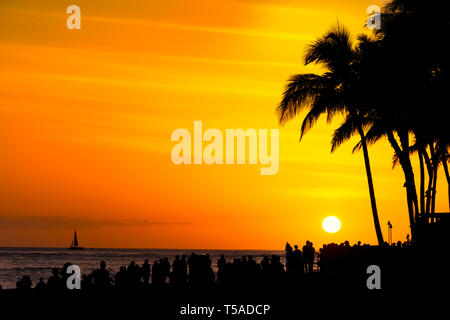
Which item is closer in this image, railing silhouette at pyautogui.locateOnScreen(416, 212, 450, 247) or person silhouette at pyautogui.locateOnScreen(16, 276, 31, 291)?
person silhouette at pyautogui.locateOnScreen(16, 276, 31, 291)

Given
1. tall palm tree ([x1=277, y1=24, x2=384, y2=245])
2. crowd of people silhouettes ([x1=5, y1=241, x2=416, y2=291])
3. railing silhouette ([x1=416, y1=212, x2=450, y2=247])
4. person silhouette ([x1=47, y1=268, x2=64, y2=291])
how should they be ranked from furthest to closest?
tall palm tree ([x1=277, y1=24, x2=384, y2=245]) < crowd of people silhouettes ([x1=5, y1=241, x2=416, y2=291]) < railing silhouette ([x1=416, y1=212, x2=450, y2=247]) < person silhouette ([x1=47, y1=268, x2=64, y2=291])

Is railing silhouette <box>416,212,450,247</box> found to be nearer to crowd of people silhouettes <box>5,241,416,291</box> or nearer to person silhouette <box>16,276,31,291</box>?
crowd of people silhouettes <box>5,241,416,291</box>

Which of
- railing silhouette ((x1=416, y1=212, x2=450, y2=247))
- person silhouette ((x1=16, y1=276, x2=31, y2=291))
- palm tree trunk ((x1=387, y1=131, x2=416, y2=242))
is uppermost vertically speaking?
palm tree trunk ((x1=387, y1=131, x2=416, y2=242))

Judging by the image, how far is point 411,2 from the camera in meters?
28.6

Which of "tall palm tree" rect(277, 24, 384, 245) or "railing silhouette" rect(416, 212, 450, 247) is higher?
"tall palm tree" rect(277, 24, 384, 245)

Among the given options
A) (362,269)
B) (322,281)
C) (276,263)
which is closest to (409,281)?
(362,269)

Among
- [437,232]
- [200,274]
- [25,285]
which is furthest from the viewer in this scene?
[200,274]

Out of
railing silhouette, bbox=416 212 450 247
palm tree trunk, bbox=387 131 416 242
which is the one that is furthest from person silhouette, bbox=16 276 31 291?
palm tree trunk, bbox=387 131 416 242

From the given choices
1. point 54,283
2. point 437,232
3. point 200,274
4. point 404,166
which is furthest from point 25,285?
point 404,166

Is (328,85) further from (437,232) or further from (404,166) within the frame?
(437,232)

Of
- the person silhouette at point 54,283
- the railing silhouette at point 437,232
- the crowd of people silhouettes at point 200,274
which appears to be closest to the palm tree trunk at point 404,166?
the crowd of people silhouettes at point 200,274
